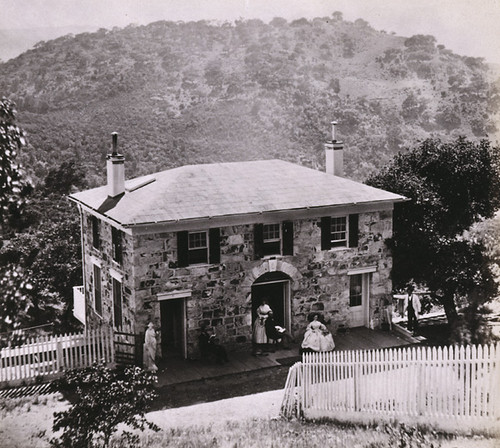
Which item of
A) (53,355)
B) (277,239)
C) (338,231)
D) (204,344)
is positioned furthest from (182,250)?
(338,231)

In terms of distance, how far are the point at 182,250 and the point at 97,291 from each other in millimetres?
4219

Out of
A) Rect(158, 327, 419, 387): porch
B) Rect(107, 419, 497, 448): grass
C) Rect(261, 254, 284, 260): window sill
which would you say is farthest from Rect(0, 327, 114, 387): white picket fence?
Rect(261, 254, 284, 260): window sill

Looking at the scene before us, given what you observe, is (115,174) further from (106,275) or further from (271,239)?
(271,239)

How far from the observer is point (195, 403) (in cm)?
1512

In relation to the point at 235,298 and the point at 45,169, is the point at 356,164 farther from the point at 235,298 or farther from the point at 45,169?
the point at 235,298

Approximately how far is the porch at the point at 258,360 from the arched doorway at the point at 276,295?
832 millimetres

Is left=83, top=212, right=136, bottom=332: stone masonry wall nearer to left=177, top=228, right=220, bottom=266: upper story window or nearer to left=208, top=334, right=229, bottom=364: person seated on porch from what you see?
left=177, top=228, right=220, bottom=266: upper story window

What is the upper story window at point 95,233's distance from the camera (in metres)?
19.7

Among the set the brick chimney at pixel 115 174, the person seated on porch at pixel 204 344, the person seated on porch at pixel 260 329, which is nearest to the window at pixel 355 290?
the person seated on porch at pixel 260 329

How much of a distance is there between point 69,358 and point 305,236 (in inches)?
252

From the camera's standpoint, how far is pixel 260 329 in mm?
17750

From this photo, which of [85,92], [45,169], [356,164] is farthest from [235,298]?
[85,92]

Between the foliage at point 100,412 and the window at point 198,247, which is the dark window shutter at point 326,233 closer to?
the window at point 198,247

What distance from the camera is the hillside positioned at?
1539 inches
